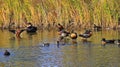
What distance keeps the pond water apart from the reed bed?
6288mm

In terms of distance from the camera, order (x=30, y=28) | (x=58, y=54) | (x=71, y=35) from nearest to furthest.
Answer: (x=58, y=54) → (x=71, y=35) → (x=30, y=28)

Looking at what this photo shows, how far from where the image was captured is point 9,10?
125 ft

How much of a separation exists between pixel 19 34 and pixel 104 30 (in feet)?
19.8

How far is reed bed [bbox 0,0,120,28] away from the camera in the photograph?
3628 centimetres

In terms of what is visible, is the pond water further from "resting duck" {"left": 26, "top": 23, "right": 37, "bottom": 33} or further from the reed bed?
the reed bed

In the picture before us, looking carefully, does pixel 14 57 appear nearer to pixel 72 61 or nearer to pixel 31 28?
pixel 72 61

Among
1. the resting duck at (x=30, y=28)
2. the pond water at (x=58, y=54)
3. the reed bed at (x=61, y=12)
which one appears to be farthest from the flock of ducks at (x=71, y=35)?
the reed bed at (x=61, y=12)

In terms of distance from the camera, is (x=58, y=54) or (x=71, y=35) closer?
(x=58, y=54)

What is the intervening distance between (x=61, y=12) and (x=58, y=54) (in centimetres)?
1414

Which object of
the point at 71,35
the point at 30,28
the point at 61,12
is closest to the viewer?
the point at 71,35

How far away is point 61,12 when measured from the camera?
1451 inches

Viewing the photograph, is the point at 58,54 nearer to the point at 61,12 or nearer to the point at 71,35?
the point at 71,35

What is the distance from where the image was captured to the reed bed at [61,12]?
36281 millimetres

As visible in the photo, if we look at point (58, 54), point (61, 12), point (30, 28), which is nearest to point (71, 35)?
point (58, 54)
